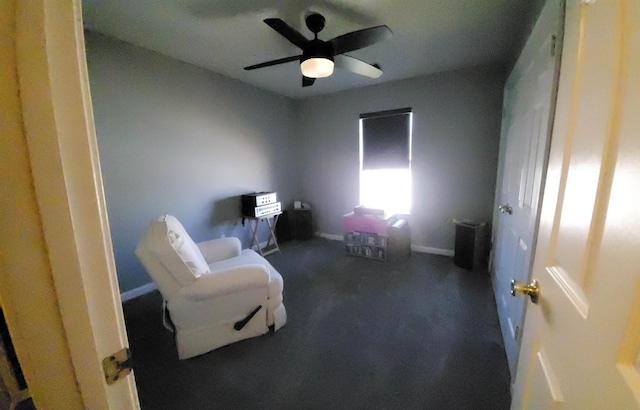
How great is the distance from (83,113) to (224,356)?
5.91ft

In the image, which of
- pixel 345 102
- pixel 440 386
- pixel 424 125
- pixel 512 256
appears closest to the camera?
pixel 440 386

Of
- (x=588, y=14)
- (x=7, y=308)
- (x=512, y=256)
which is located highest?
(x=588, y=14)

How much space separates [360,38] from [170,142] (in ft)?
7.17

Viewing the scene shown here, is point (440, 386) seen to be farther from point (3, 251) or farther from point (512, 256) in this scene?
point (3, 251)

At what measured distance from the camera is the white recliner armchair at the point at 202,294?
63.2 inches

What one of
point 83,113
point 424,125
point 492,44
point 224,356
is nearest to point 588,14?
point 83,113

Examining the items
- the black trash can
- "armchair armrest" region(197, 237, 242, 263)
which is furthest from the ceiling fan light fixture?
the black trash can

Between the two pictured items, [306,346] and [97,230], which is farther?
[306,346]

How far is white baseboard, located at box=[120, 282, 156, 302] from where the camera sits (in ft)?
8.05

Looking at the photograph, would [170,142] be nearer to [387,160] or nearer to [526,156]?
[387,160]

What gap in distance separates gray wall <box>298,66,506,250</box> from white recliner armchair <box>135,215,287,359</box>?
2483mm

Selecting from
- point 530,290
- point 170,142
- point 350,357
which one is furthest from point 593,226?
point 170,142

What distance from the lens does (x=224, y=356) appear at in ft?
5.66

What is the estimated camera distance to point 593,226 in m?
0.46
